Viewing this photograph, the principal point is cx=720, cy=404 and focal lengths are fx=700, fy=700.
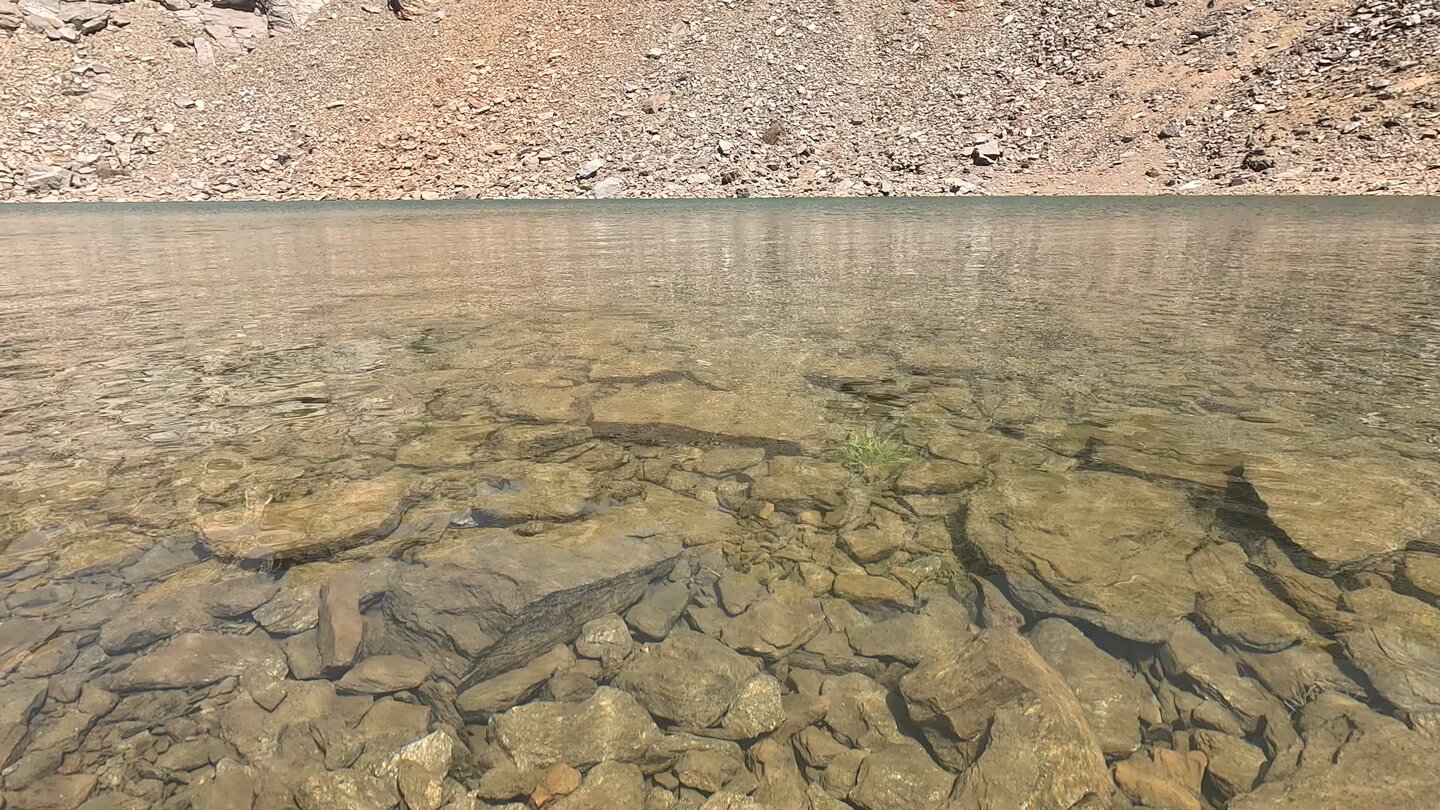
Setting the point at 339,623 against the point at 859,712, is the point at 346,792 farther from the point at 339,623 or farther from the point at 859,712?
the point at 859,712

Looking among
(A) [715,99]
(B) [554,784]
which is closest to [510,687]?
(B) [554,784]

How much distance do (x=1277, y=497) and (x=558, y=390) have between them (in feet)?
15.3

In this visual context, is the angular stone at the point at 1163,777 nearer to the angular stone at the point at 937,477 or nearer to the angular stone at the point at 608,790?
the angular stone at the point at 608,790

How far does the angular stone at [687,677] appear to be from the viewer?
2.42 metres

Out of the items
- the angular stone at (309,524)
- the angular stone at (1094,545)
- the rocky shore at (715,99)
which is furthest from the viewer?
the rocky shore at (715,99)

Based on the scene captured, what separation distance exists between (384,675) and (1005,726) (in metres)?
2.14

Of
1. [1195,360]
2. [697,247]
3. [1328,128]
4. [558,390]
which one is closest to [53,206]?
[697,247]

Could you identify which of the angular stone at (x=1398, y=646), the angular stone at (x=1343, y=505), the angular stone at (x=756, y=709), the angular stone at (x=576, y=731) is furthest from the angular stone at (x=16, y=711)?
the angular stone at (x=1343, y=505)

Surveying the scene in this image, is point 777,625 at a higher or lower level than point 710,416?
lower

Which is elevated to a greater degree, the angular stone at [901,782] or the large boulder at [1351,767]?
the large boulder at [1351,767]

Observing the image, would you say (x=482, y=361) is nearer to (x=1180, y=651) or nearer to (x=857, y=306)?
(x=857, y=306)

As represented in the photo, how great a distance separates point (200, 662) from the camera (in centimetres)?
255

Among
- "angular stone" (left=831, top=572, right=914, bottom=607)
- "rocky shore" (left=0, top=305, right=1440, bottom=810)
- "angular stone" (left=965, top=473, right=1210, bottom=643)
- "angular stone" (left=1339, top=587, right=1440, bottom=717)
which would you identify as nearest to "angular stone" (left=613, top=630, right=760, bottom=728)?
"rocky shore" (left=0, top=305, right=1440, bottom=810)

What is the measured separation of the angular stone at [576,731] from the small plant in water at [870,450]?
2.21 meters
